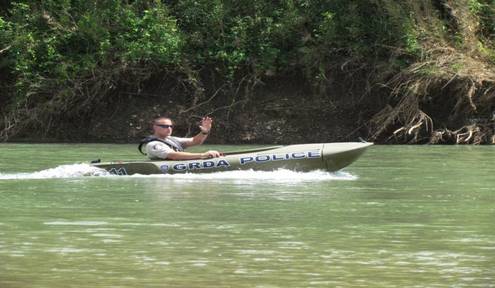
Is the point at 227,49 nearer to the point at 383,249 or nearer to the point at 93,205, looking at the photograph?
the point at 93,205

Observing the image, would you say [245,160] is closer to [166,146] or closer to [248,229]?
[166,146]

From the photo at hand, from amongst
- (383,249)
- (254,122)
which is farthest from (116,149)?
(383,249)

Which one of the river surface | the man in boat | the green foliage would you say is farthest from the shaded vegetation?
the man in boat

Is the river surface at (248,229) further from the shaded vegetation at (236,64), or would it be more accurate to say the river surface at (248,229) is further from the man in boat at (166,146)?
the shaded vegetation at (236,64)

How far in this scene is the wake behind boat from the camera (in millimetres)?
17109

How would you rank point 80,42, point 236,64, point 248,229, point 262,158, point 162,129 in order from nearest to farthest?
point 248,229 < point 262,158 < point 162,129 < point 236,64 < point 80,42

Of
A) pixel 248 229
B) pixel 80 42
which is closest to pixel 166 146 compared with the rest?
pixel 248 229

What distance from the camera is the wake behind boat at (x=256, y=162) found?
1711 centimetres

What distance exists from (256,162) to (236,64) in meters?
13.3

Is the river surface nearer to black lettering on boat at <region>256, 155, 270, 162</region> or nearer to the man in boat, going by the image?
black lettering on boat at <region>256, 155, 270, 162</region>

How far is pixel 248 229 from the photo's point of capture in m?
10.6

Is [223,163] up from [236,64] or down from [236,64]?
down

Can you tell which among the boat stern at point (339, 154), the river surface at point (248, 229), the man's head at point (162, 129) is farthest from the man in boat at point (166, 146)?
the boat stern at point (339, 154)

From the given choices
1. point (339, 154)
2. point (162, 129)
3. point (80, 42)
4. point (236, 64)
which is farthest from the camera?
point (80, 42)
